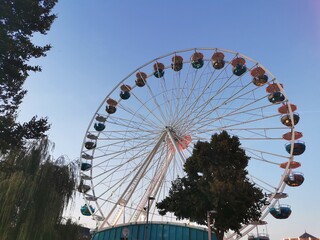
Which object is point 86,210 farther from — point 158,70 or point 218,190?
point 218,190

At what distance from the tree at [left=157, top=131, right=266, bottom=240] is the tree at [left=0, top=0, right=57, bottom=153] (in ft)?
35.8

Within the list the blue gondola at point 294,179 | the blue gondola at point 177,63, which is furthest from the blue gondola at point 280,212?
the blue gondola at point 177,63

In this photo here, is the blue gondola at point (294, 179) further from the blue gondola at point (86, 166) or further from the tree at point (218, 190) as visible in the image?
the blue gondola at point (86, 166)

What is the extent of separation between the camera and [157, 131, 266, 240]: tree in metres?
20.0

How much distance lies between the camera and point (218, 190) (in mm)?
19625

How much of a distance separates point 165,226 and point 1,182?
619 inches

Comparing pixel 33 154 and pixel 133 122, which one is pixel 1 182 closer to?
pixel 33 154

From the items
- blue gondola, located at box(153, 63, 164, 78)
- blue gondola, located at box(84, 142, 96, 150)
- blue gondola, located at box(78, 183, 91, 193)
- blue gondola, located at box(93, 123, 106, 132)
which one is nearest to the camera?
blue gondola, located at box(78, 183, 91, 193)

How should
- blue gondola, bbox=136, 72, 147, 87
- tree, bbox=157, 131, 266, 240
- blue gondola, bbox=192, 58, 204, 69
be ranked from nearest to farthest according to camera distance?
tree, bbox=157, 131, 266, 240, blue gondola, bbox=192, 58, 204, 69, blue gondola, bbox=136, 72, 147, 87

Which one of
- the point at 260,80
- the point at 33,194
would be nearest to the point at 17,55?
the point at 33,194

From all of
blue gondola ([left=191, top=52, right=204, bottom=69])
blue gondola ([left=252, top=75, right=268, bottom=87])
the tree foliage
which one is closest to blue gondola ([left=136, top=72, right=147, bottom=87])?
blue gondola ([left=191, top=52, right=204, bottom=69])

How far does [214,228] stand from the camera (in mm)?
21016

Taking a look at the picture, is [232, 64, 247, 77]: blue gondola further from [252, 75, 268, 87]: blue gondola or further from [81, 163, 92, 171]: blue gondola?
[81, 163, 92, 171]: blue gondola

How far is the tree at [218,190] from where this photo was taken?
2003 cm
